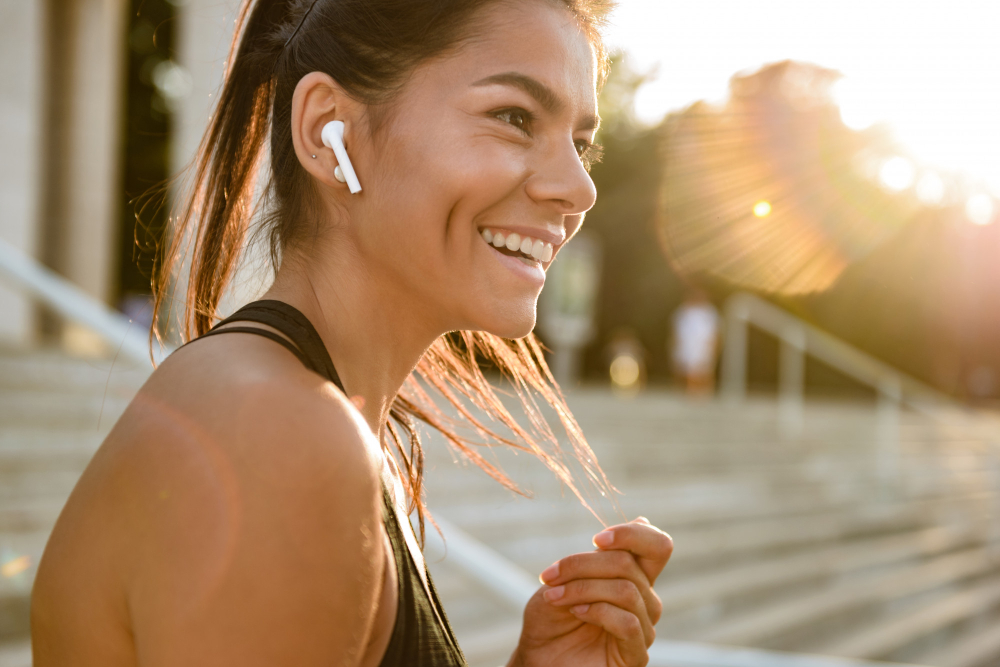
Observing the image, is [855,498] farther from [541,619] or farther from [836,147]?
[541,619]

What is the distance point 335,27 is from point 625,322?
65.1ft

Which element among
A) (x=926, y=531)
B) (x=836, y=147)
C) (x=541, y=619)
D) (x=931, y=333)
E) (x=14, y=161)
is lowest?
(x=541, y=619)

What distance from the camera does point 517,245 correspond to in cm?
119

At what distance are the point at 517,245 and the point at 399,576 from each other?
506 millimetres

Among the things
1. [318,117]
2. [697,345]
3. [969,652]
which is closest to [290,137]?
[318,117]

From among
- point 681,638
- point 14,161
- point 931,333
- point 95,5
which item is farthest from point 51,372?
point 931,333

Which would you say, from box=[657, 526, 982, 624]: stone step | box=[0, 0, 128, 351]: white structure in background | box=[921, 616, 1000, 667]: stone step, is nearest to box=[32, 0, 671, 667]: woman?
box=[657, 526, 982, 624]: stone step

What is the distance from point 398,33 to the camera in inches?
44.9

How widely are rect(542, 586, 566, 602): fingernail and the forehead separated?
2.50 feet

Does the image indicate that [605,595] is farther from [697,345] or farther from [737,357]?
[697,345]

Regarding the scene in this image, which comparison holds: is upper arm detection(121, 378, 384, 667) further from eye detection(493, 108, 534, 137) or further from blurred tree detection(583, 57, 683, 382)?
blurred tree detection(583, 57, 683, 382)

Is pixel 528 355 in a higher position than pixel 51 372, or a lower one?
lower

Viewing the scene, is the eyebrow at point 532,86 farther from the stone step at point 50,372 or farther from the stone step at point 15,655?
the stone step at point 50,372

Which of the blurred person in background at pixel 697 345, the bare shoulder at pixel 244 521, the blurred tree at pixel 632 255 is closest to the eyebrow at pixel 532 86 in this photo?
the bare shoulder at pixel 244 521
